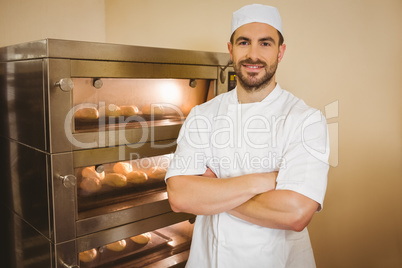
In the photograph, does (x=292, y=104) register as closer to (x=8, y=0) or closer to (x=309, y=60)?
(x=309, y=60)

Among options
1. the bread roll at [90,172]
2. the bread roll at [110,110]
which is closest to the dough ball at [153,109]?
the bread roll at [110,110]

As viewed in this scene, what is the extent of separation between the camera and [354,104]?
1632 millimetres

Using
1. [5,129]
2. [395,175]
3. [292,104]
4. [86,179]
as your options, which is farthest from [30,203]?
[395,175]

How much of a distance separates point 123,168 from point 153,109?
309 millimetres

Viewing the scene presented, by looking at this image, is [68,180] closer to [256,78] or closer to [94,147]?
[94,147]

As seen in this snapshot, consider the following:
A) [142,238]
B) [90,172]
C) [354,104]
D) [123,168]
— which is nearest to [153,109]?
[123,168]

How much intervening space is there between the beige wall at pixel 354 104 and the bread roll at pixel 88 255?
1.13m

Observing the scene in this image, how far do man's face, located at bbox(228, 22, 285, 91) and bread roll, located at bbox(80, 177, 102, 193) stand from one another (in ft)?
2.44

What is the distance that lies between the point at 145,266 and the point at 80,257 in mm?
314

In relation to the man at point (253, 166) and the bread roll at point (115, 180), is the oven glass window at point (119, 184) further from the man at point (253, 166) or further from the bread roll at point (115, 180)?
the man at point (253, 166)

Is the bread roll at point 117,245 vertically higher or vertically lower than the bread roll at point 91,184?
lower

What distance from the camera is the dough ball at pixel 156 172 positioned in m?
1.68

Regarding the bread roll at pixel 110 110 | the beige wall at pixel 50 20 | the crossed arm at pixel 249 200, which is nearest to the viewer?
the crossed arm at pixel 249 200

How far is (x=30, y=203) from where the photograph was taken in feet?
4.78
